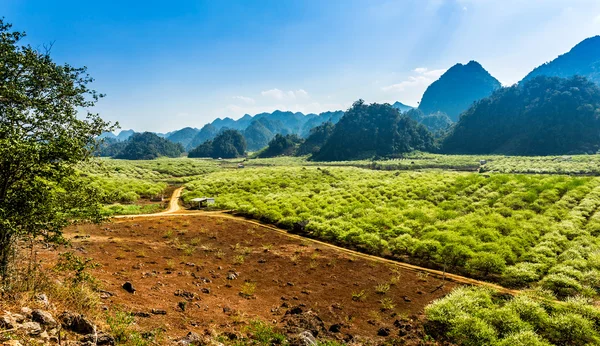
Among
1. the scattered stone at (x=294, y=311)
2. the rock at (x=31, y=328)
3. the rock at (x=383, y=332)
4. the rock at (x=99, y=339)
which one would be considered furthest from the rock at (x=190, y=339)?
the rock at (x=383, y=332)

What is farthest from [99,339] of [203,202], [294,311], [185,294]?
[203,202]

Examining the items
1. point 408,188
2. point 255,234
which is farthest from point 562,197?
point 255,234

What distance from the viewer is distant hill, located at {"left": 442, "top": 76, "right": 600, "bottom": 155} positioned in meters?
136

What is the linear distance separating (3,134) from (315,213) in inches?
952

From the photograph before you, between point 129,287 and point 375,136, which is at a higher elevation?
point 375,136

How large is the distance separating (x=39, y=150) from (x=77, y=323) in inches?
183

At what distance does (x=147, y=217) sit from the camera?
28.3 metres

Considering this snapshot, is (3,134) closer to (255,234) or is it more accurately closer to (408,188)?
(255,234)

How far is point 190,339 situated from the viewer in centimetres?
858

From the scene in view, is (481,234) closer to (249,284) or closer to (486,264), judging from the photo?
(486,264)

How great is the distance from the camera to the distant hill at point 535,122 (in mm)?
135875

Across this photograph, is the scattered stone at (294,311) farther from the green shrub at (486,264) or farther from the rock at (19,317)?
the green shrub at (486,264)

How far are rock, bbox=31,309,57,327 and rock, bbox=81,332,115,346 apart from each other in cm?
91

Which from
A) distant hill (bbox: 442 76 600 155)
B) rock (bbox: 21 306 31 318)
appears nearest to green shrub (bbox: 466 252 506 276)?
rock (bbox: 21 306 31 318)
